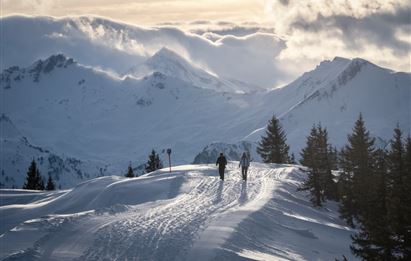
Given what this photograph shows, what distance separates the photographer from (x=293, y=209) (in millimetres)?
37031

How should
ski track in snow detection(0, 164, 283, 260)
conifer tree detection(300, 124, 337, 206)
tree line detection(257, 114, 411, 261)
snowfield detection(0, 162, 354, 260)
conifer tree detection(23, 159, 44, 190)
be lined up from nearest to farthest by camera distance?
ski track in snow detection(0, 164, 283, 260) < snowfield detection(0, 162, 354, 260) < tree line detection(257, 114, 411, 261) < conifer tree detection(300, 124, 337, 206) < conifer tree detection(23, 159, 44, 190)

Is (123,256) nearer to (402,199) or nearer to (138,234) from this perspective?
(138,234)

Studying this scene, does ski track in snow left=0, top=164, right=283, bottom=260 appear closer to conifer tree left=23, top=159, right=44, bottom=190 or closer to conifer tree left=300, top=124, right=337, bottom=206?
conifer tree left=300, top=124, right=337, bottom=206

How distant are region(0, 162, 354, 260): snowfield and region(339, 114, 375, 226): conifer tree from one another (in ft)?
4.00

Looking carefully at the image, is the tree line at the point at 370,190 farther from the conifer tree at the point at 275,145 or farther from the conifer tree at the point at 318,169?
the conifer tree at the point at 275,145

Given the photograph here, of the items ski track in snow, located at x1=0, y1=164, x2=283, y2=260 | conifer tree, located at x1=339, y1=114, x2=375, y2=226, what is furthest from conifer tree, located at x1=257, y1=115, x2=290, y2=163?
ski track in snow, located at x1=0, y1=164, x2=283, y2=260

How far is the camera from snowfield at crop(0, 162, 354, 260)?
22.6 m

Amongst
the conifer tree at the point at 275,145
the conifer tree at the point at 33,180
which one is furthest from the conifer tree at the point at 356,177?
the conifer tree at the point at 33,180

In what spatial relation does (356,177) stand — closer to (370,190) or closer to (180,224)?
(370,190)

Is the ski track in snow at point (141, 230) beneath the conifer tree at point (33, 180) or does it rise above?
beneath

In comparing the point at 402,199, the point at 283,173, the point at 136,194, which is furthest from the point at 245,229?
the point at 283,173

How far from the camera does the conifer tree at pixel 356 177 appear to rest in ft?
126

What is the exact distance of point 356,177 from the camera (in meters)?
39.9

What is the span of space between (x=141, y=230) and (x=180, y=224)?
1867 millimetres
